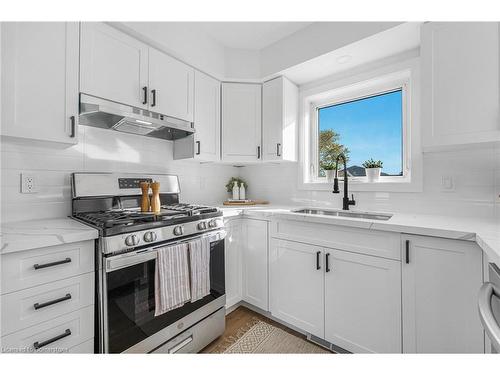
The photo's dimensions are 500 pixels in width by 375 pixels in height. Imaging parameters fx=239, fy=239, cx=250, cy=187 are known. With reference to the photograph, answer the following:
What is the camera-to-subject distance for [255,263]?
2037 millimetres

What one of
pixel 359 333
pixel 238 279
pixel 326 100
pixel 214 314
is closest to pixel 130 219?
pixel 214 314

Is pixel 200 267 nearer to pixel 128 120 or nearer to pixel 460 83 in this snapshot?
pixel 128 120

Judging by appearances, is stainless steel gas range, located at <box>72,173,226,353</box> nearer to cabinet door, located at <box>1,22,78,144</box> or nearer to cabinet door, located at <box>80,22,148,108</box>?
cabinet door, located at <box>1,22,78,144</box>

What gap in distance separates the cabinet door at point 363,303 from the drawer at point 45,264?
142cm

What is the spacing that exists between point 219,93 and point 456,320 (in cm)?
239

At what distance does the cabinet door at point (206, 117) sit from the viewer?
2.15m

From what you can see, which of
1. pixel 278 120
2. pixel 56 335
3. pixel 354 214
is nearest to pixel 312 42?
pixel 278 120

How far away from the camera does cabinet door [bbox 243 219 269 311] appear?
1.97m

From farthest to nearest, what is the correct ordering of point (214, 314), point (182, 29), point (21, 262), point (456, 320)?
point (182, 29) < point (214, 314) < point (456, 320) < point (21, 262)

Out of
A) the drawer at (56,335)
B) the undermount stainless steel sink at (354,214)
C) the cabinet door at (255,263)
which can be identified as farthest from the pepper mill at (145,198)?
the undermount stainless steel sink at (354,214)

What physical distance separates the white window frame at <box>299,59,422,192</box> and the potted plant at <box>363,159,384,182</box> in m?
0.05

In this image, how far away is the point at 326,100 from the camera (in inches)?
98.3

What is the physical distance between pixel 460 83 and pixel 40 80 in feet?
7.89

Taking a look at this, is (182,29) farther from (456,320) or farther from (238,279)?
(456,320)
